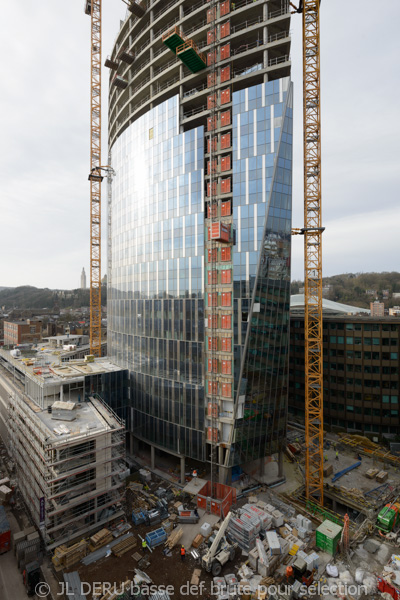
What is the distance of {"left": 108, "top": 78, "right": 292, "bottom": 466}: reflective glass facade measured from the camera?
3509cm

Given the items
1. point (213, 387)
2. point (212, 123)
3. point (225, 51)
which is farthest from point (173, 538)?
point (225, 51)

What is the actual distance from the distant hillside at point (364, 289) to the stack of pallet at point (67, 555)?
378 ft

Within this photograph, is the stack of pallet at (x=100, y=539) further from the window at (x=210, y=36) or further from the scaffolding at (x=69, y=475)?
the window at (x=210, y=36)

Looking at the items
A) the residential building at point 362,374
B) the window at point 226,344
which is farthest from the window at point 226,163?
the residential building at point 362,374

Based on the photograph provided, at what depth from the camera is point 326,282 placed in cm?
14500

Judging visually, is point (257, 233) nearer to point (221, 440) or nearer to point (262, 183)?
point (262, 183)

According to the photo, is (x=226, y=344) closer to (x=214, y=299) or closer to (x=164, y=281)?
(x=214, y=299)

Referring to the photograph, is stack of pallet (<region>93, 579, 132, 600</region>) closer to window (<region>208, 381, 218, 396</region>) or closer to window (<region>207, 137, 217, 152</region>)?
window (<region>208, 381, 218, 396</region>)

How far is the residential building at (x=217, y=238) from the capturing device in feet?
115

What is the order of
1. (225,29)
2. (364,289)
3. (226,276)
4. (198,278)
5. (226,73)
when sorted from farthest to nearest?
(364,289) < (198,278) < (226,73) < (225,29) < (226,276)

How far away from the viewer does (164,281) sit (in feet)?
142

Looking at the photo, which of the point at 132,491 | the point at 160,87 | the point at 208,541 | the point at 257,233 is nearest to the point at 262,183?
the point at 257,233

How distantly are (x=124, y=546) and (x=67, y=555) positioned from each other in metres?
4.88

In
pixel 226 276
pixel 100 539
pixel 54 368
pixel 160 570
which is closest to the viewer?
pixel 160 570
